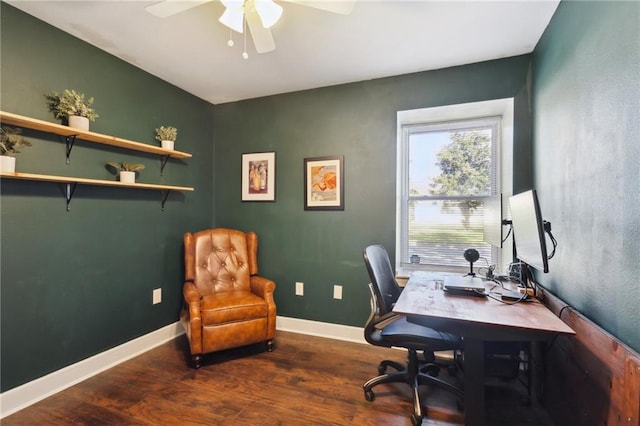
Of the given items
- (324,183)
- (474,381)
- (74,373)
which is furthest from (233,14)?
(74,373)

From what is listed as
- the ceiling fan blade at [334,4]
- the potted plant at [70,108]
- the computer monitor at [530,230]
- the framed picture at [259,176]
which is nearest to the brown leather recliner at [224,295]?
the framed picture at [259,176]

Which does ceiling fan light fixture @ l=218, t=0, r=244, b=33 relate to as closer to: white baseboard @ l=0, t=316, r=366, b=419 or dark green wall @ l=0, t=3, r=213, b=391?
dark green wall @ l=0, t=3, r=213, b=391

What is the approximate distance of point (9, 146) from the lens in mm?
1705

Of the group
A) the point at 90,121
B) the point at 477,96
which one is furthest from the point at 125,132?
the point at 477,96

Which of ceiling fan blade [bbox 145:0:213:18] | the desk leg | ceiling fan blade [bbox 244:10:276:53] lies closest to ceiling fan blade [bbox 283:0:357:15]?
ceiling fan blade [bbox 244:10:276:53]

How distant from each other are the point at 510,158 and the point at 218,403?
290 centimetres

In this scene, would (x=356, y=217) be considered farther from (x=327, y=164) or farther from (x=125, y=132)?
(x=125, y=132)

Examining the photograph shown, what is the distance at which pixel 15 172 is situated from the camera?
5.68ft

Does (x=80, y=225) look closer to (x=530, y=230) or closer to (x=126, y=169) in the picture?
(x=126, y=169)

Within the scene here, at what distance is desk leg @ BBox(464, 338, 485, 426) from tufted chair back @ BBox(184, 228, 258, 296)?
6.74 ft

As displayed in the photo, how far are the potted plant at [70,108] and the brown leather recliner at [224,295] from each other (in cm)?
120

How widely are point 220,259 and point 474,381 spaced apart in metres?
2.32

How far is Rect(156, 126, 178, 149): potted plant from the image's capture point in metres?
2.68

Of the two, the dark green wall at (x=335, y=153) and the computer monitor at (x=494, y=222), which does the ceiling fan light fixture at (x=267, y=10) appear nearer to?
the dark green wall at (x=335, y=153)
